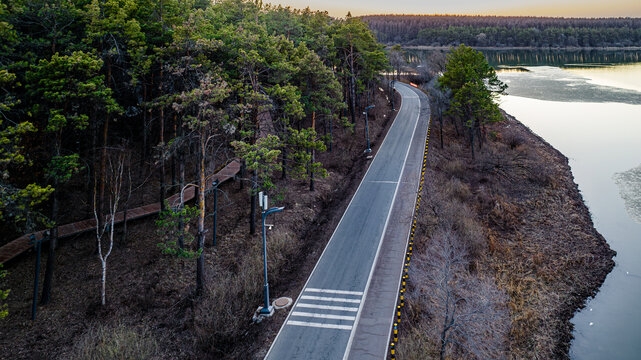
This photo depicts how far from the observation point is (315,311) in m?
15.8

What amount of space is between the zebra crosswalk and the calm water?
416 inches

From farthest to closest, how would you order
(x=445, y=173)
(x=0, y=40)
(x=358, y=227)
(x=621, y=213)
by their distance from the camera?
1. (x=445, y=173)
2. (x=621, y=213)
3. (x=358, y=227)
4. (x=0, y=40)

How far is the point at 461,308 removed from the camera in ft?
54.3

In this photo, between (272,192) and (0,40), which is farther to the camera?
(272,192)

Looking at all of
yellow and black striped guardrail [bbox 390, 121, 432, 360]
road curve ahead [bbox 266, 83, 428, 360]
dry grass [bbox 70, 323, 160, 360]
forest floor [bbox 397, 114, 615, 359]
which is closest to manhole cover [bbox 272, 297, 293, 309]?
road curve ahead [bbox 266, 83, 428, 360]

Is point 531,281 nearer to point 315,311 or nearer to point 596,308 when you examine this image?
point 596,308

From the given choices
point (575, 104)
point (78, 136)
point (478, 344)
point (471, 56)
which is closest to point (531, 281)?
point (478, 344)

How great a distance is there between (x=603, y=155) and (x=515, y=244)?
27447 mm

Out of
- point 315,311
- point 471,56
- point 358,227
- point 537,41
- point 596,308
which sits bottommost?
point 596,308

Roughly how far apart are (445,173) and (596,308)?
1637 centimetres

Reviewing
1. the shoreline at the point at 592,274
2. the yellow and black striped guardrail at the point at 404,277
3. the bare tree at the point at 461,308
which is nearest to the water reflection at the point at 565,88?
the shoreline at the point at 592,274

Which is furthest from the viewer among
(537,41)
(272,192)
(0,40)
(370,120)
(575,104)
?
(537,41)

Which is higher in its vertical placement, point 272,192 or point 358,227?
point 272,192

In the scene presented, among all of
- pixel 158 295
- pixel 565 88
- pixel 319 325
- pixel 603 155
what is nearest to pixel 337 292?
pixel 319 325
